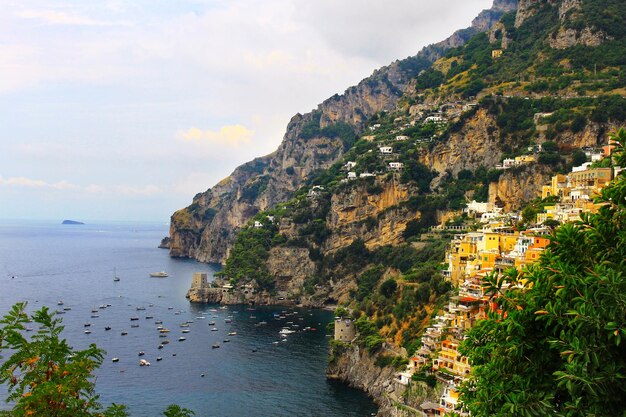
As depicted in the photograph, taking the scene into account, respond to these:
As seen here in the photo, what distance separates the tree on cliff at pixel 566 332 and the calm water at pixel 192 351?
3486cm

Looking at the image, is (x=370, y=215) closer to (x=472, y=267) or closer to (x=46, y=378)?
(x=472, y=267)

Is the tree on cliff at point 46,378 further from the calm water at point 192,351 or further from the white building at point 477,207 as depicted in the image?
the white building at point 477,207

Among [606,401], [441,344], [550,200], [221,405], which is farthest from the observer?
[550,200]

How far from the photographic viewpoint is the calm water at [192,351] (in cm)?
4775

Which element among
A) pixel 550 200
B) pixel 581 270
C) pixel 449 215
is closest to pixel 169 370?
pixel 550 200

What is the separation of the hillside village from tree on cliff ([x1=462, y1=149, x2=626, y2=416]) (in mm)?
21024

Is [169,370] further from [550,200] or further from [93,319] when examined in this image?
[550,200]

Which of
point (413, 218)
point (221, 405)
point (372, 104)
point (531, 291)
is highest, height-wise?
point (372, 104)

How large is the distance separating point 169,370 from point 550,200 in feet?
131

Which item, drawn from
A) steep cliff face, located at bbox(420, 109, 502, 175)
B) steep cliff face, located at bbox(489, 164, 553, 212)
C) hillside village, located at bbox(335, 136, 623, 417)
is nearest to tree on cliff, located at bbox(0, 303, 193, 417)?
hillside village, located at bbox(335, 136, 623, 417)

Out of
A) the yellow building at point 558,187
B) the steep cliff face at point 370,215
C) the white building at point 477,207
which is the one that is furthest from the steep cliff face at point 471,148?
the yellow building at point 558,187

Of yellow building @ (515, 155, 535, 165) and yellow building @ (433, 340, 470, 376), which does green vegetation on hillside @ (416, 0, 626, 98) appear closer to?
yellow building @ (515, 155, 535, 165)

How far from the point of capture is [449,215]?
84250 millimetres

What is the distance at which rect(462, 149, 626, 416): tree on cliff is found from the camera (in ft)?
33.3
